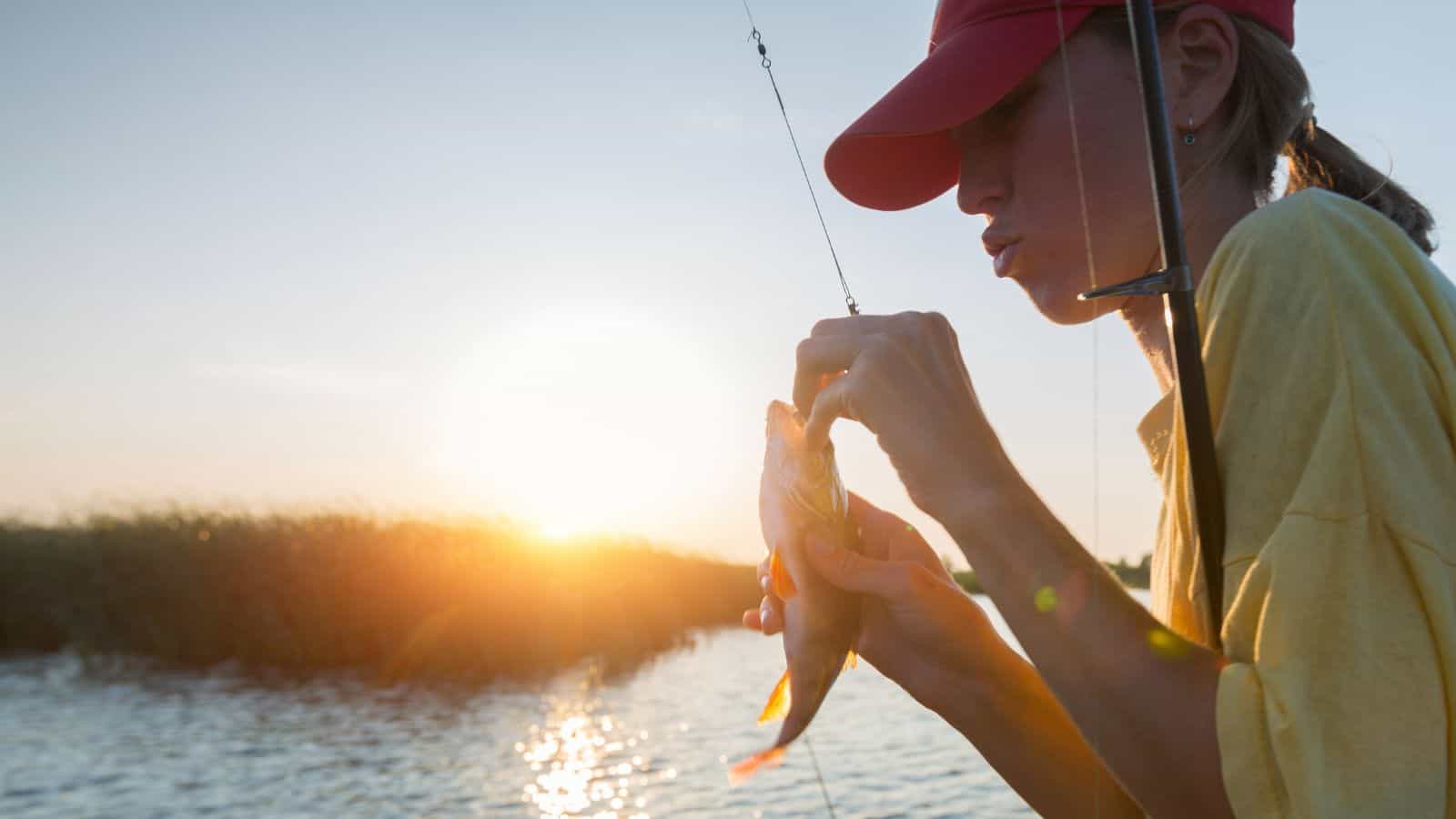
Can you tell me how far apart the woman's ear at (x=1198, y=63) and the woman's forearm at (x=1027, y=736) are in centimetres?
106

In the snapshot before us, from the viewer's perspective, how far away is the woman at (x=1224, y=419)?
98 centimetres

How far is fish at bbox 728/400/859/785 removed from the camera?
2.10 m

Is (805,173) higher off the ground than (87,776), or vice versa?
(805,173)

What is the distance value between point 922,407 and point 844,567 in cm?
73

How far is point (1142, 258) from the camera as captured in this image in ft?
5.49

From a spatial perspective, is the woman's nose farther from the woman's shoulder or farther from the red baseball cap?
the woman's shoulder

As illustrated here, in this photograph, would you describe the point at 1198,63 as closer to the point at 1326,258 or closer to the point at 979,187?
the point at 979,187

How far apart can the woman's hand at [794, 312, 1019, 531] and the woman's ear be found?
1.84ft

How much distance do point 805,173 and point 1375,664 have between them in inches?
68.2

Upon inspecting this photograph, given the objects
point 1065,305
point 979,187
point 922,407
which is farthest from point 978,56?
point 922,407

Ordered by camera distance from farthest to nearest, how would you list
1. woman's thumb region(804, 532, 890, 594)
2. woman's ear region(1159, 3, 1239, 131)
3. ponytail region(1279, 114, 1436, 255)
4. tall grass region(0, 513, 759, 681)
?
tall grass region(0, 513, 759, 681)
woman's thumb region(804, 532, 890, 594)
ponytail region(1279, 114, 1436, 255)
woman's ear region(1159, 3, 1239, 131)

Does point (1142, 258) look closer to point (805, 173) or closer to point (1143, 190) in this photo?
point (1143, 190)

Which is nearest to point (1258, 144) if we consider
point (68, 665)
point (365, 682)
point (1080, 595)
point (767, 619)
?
point (1080, 595)

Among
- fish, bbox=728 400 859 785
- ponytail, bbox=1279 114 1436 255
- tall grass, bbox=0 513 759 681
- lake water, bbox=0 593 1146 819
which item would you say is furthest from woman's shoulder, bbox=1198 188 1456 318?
tall grass, bbox=0 513 759 681
